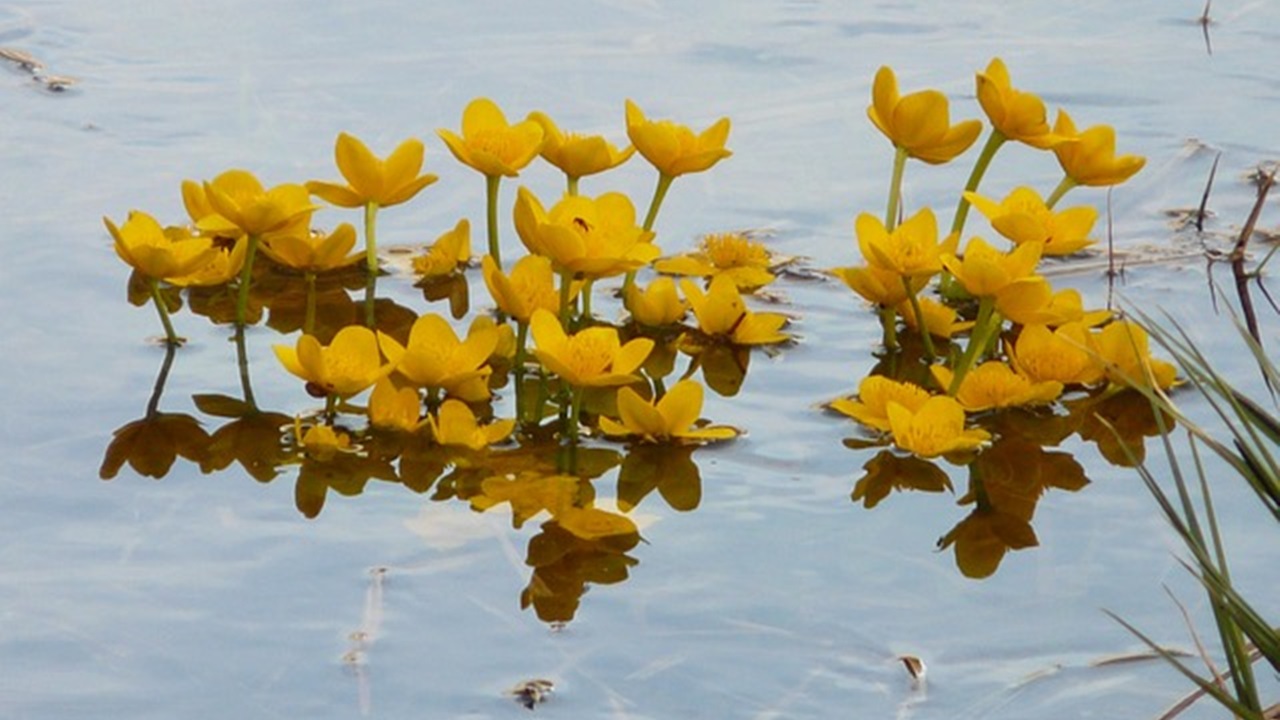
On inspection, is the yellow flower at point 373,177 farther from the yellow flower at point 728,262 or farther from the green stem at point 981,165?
the green stem at point 981,165

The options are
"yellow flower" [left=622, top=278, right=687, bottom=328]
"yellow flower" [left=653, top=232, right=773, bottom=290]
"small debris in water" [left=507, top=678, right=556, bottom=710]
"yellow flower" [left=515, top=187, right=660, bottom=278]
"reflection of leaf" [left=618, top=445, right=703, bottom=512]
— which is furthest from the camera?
"yellow flower" [left=653, top=232, right=773, bottom=290]

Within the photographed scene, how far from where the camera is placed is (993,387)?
2342mm

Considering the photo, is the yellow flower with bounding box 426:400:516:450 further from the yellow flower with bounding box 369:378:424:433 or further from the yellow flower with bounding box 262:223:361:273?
the yellow flower with bounding box 262:223:361:273

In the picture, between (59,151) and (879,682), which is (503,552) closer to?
(879,682)

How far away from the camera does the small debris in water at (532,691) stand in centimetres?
169

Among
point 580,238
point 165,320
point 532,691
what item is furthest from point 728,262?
point 532,691

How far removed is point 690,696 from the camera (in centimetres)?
172

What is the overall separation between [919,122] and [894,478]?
1.66 ft

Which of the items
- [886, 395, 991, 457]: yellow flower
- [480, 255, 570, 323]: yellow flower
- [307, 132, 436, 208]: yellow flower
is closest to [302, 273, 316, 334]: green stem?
[307, 132, 436, 208]: yellow flower

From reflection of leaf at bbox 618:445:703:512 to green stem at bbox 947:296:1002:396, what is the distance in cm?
32

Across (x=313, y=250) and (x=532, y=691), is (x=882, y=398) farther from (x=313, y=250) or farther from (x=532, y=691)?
(x=313, y=250)

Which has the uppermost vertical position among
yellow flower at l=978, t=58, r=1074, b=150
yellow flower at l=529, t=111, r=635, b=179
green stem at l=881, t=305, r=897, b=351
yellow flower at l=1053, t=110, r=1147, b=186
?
yellow flower at l=978, t=58, r=1074, b=150

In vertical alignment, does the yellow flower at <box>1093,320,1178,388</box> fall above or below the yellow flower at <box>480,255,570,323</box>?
below

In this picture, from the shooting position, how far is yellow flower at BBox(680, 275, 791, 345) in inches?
99.9
